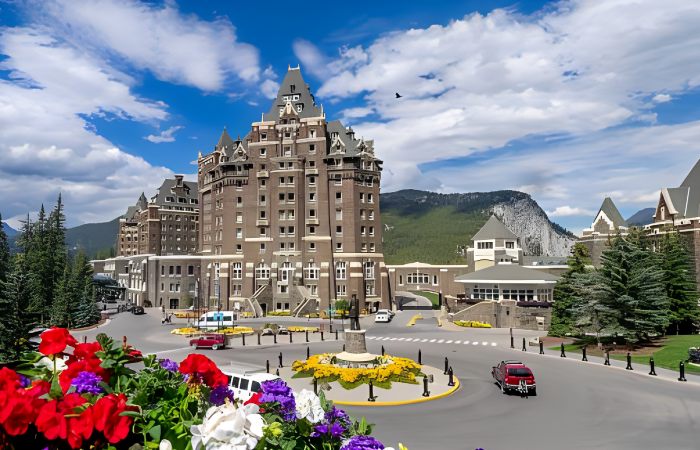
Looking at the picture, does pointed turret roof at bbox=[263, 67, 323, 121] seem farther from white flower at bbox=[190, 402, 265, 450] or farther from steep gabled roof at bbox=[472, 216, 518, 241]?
white flower at bbox=[190, 402, 265, 450]

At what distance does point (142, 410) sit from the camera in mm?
4152

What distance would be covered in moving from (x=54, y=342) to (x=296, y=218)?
70.0m

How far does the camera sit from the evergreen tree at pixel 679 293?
44.0m

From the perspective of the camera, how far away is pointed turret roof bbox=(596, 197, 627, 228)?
73.8 metres

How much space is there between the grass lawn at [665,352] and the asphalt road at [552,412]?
352 centimetres

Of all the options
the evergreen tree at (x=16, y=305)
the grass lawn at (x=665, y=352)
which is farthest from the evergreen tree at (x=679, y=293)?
the evergreen tree at (x=16, y=305)

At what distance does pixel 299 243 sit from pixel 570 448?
6024 cm

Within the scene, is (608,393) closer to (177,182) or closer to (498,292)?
(498,292)

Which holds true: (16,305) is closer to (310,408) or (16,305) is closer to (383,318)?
(310,408)

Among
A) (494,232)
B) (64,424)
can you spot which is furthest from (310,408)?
(494,232)

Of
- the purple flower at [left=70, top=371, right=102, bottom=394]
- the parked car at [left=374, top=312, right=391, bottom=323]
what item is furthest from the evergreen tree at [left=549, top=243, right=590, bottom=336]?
the purple flower at [left=70, top=371, right=102, bottom=394]

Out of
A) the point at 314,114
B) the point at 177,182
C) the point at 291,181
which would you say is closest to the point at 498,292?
the point at 291,181

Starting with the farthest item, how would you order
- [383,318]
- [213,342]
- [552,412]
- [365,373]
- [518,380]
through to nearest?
[383,318], [213,342], [365,373], [518,380], [552,412]

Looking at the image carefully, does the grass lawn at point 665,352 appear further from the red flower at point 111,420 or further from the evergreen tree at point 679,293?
the red flower at point 111,420
